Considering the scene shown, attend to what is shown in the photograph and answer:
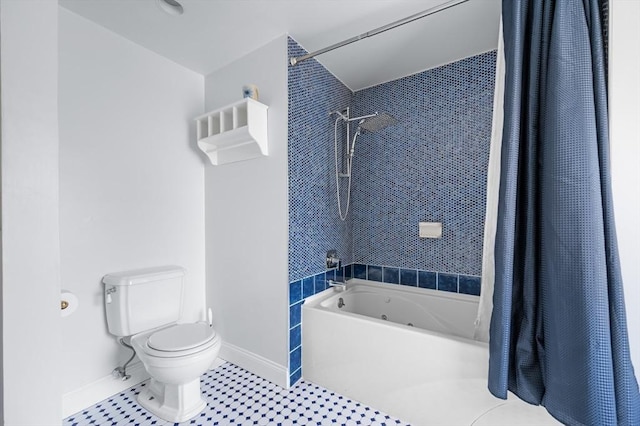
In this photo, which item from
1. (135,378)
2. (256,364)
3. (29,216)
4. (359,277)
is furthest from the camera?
(359,277)

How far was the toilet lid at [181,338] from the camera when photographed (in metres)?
1.52

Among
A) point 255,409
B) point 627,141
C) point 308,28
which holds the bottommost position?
point 255,409

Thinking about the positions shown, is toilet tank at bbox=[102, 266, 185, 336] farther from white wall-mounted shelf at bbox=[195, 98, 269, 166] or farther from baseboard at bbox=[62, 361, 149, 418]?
white wall-mounted shelf at bbox=[195, 98, 269, 166]

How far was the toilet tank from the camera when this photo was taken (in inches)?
66.7

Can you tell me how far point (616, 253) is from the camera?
3.06 ft

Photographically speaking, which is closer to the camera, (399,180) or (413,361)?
(413,361)

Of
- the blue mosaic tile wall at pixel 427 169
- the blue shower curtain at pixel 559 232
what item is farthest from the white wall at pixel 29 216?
the blue mosaic tile wall at pixel 427 169

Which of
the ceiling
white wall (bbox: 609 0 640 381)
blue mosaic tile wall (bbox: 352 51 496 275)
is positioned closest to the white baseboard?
blue mosaic tile wall (bbox: 352 51 496 275)

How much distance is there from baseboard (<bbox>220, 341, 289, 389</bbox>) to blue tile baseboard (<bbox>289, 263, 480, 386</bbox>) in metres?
0.06

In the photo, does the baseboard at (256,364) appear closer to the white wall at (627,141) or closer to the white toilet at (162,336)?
the white toilet at (162,336)

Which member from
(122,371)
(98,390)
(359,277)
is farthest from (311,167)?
(98,390)

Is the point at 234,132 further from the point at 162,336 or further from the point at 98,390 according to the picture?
the point at 98,390

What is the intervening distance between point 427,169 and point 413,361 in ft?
4.62

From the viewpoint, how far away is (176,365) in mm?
1460
